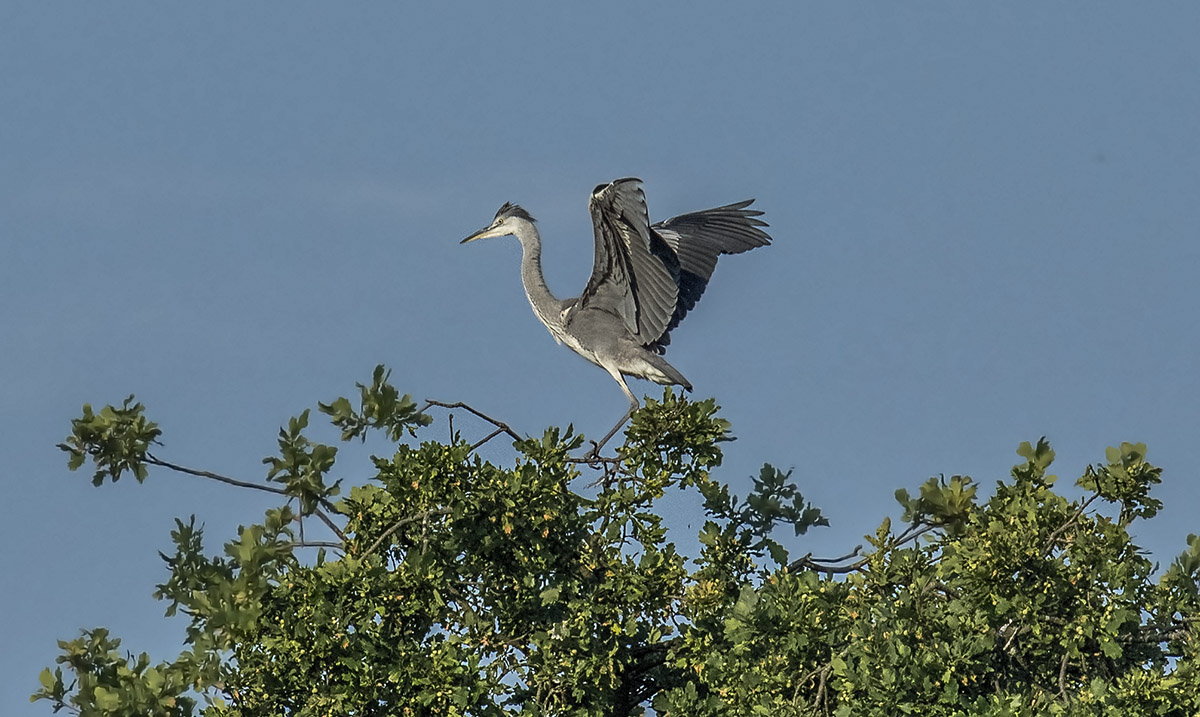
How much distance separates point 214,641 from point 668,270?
5243 millimetres

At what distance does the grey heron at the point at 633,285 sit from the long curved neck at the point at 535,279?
1cm

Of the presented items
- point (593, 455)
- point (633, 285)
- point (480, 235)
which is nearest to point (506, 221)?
point (480, 235)

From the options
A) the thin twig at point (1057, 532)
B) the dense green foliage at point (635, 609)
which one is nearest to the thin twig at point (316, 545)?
the dense green foliage at point (635, 609)

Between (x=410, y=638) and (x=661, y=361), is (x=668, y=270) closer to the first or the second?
(x=661, y=361)

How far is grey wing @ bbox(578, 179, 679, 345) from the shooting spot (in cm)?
1285

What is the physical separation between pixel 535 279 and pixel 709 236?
5.38ft

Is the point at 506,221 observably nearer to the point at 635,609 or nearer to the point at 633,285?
the point at 633,285

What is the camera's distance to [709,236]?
620 inches

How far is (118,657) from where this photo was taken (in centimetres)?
1042

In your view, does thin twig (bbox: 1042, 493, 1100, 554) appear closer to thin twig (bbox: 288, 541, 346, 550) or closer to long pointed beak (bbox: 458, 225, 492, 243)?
thin twig (bbox: 288, 541, 346, 550)

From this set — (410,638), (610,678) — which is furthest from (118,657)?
(610,678)

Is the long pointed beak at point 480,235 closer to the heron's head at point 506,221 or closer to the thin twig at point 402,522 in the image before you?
the heron's head at point 506,221

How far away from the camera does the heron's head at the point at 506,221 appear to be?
53.4ft

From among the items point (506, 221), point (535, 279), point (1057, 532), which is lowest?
point (1057, 532)
